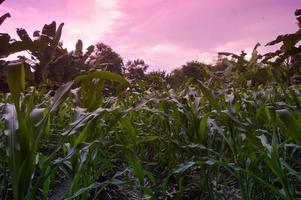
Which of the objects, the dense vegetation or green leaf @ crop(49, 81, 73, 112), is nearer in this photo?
the dense vegetation

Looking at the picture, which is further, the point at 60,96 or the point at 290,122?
the point at 60,96

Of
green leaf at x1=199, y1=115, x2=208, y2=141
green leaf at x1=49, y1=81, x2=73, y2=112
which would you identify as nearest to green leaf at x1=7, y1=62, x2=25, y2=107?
green leaf at x1=49, y1=81, x2=73, y2=112

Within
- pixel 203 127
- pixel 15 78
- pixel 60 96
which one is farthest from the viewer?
pixel 203 127

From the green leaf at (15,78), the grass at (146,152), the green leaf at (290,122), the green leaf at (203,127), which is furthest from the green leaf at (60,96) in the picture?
the green leaf at (290,122)

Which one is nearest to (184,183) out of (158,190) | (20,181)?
(158,190)

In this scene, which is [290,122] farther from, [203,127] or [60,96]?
[60,96]

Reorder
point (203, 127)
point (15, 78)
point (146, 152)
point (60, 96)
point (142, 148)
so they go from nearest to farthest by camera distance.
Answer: point (15, 78) < point (60, 96) < point (203, 127) < point (142, 148) < point (146, 152)

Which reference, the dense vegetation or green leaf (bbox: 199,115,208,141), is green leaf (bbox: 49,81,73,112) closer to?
the dense vegetation

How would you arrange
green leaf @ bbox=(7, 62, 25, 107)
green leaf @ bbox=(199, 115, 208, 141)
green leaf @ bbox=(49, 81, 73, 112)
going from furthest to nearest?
green leaf @ bbox=(199, 115, 208, 141) < green leaf @ bbox=(49, 81, 73, 112) < green leaf @ bbox=(7, 62, 25, 107)

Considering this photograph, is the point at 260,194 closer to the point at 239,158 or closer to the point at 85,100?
the point at 239,158

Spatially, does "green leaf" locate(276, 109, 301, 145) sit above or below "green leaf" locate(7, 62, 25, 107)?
below

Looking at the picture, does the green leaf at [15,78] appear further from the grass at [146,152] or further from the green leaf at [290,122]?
the green leaf at [290,122]

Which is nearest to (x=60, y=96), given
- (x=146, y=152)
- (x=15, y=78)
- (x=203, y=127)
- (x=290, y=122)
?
(x=15, y=78)

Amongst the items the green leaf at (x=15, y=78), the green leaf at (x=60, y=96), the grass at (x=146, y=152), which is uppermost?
the green leaf at (x=15, y=78)
